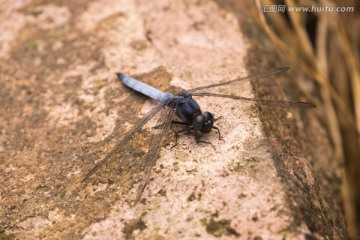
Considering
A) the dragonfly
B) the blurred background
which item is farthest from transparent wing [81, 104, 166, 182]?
the blurred background

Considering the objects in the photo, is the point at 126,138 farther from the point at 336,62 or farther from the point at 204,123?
the point at 336,62

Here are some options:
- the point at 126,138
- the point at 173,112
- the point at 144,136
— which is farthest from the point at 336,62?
the point at 126,138

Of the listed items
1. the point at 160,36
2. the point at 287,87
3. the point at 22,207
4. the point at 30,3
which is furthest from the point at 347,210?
the point at 30,3

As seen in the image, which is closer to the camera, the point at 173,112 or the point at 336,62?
the point at 173,112

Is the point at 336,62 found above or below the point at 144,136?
below

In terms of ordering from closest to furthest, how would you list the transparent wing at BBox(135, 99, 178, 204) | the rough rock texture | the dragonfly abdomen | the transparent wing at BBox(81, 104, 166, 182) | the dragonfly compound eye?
the rough rock texture < the transparent wing at BBox(135, 99, 178, 204) < the transparent wing at BBox(81, 104, 166, 182) < the dragonfly compound eye < the dragonfly abdomen

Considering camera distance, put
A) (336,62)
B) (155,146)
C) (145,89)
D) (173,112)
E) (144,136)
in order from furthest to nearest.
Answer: (336,62), (145,89), (173,112), (144,136), (155,146)

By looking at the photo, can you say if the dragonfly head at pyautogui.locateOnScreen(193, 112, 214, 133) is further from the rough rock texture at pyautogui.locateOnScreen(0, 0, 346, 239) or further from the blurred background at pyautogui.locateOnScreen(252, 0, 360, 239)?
the blurred background at pyautogui.locateOnScreen(252, 0, 360, 239)
